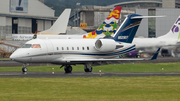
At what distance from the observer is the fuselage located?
32250mm

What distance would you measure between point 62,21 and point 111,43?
4427 cm

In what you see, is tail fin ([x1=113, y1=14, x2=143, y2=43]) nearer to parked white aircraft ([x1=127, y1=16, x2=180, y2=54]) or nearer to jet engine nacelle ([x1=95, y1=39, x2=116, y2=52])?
jet engine nacelle ([x1=95, y1=39, x2=116, y2=52])

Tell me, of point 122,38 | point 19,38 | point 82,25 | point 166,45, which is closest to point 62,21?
point 19,38

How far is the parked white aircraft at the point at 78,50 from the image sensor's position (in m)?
32.6

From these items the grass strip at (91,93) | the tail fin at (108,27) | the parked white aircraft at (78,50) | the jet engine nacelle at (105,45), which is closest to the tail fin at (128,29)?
the parked white aircraft at (78,50)

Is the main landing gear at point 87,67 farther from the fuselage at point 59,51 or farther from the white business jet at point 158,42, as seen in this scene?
the white business jet at point 158,42

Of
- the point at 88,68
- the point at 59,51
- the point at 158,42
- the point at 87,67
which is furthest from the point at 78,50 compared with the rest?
the point at 158,42

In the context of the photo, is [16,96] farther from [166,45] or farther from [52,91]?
[166,45]

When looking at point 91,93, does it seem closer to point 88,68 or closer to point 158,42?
point 88,68

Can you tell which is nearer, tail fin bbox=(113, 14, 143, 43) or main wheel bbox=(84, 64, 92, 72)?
main wheel bbox=(84, 64, 92, 72)

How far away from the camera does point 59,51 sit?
3434 centimetres

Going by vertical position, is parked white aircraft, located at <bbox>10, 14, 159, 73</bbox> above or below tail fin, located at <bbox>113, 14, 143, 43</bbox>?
below

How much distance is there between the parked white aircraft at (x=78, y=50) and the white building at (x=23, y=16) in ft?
209

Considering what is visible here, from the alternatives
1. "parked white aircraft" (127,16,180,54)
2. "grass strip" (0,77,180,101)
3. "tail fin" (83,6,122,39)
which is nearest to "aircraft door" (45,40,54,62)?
"grass strip" (0,77,180,101)
